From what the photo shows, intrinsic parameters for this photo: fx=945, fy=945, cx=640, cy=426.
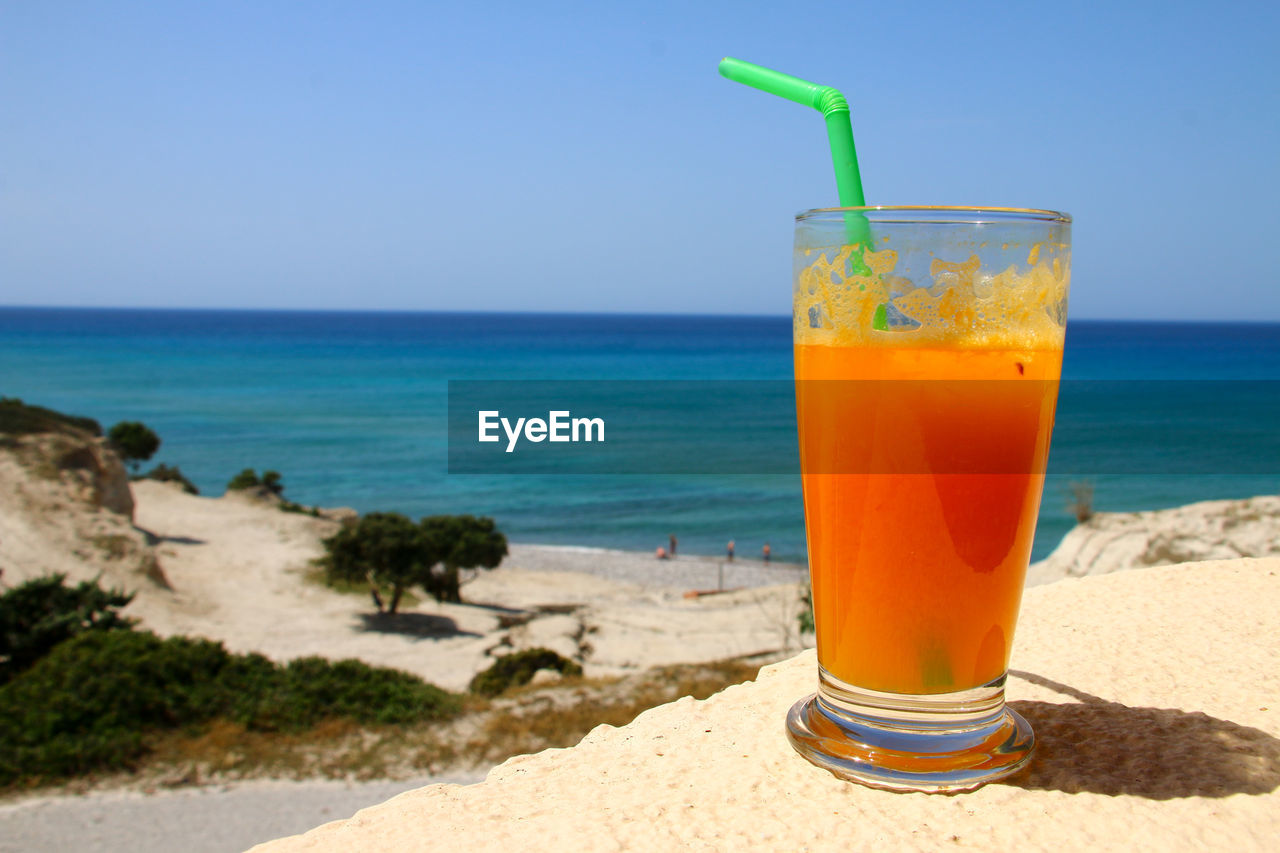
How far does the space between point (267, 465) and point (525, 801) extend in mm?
42594

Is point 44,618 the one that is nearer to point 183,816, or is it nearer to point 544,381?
point 183,816

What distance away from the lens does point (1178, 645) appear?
6.81ft

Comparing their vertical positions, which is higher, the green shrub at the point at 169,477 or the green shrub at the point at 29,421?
the green shrub at the point at 29,421

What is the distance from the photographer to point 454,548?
19.6 meters

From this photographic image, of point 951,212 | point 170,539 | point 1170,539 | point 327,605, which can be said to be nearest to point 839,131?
point 951,212

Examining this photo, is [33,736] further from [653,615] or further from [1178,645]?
[653,615]

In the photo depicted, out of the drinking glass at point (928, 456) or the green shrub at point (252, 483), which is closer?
the drinking glass at point (928, 456)

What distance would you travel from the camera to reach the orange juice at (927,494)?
5.01 feet

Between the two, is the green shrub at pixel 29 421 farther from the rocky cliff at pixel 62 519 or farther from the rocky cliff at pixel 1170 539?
the rocky cliff at pixel 1170 539

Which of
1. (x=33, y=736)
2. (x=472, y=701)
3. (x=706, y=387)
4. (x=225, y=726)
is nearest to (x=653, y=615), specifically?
(x=472, y=701)

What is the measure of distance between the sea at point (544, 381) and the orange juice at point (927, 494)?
→ 2646 centimetres

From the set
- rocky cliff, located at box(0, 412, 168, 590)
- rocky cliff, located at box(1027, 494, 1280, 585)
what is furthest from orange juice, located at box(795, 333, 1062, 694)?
rocky cliff, located at box(0, 412, 168, 590)

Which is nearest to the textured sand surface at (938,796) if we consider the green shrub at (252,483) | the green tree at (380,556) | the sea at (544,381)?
the green tree at (380,556)

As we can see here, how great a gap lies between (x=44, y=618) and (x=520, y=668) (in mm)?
5792
